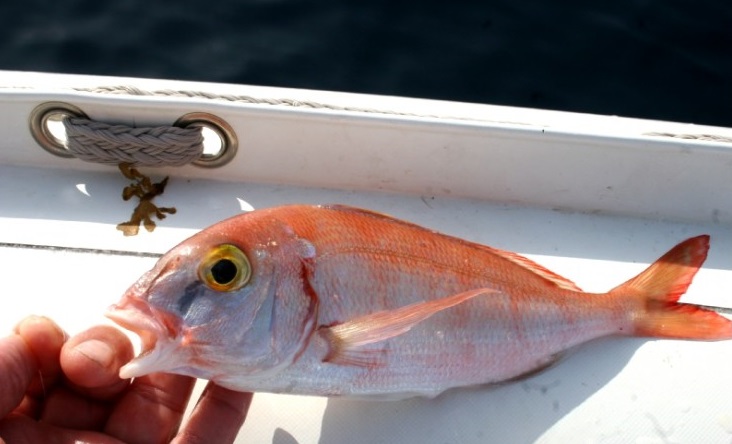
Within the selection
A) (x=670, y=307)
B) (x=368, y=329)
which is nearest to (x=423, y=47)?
(x=670, y=307)

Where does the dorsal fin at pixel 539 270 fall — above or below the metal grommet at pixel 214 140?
below

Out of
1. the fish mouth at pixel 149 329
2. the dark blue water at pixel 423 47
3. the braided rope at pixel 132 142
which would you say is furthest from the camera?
the dark blue water at pixel 423 47

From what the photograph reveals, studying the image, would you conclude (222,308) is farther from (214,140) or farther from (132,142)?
(214,140)

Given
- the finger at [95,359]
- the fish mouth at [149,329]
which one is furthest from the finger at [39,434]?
the fish mouth at [149,329]

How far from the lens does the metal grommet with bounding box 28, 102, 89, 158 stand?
103 inches

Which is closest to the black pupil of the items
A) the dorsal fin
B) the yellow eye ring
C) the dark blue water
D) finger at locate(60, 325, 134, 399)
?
the yellow eye ring

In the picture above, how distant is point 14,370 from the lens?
1.76 metres

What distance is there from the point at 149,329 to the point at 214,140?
1366 mm

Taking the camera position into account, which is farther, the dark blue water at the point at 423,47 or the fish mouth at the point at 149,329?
the dark blue water at the point at 423,47

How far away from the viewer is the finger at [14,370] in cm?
172

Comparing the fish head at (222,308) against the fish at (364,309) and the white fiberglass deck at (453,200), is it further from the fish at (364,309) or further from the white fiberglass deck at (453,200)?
the white fiberglass deck at (453,200)

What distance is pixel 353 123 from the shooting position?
8.58ft

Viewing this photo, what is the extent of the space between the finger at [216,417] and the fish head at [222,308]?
0.17 m

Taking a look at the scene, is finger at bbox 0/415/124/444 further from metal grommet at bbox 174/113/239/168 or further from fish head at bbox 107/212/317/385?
metal grommet at bbox 174/113/239/168
